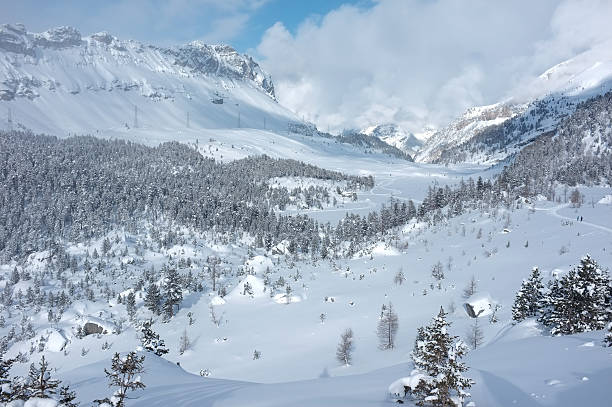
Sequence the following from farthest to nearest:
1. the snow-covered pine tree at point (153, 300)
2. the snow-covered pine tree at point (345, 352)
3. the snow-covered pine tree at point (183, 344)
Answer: the snow-covered pine tree at point (153, 300)
the snow-covered pine tree at point (183, 344)
the snow-covered pine tree at point (345, 352)

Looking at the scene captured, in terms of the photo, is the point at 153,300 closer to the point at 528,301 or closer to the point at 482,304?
the point at 482,304

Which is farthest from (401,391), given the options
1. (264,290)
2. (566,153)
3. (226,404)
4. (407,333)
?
(566,153)

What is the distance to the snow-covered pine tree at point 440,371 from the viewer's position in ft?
41.1

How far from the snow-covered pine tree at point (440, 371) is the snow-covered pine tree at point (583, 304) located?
24.2m

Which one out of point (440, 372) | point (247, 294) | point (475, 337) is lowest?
point (475, 337)

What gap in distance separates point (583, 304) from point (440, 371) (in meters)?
26.9

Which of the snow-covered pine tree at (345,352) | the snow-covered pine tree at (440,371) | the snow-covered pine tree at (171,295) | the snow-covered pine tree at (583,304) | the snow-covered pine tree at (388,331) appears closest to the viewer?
the snow-covered pine tree at (440,371)

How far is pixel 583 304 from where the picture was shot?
32.0m

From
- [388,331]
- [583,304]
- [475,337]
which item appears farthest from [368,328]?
[583,304]

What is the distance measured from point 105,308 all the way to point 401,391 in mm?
95192

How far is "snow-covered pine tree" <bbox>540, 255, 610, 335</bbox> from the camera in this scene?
102 ft

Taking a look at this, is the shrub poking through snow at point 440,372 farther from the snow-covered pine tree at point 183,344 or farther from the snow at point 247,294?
the snow at point 247,294

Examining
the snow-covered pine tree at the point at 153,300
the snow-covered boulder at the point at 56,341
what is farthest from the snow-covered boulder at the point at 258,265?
the snow-covered boulder at the point at 56,341

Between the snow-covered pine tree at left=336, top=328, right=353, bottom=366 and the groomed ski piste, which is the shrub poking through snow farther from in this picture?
the snow-covered pine tree at left=336, top=328, right=353, bottom=366
